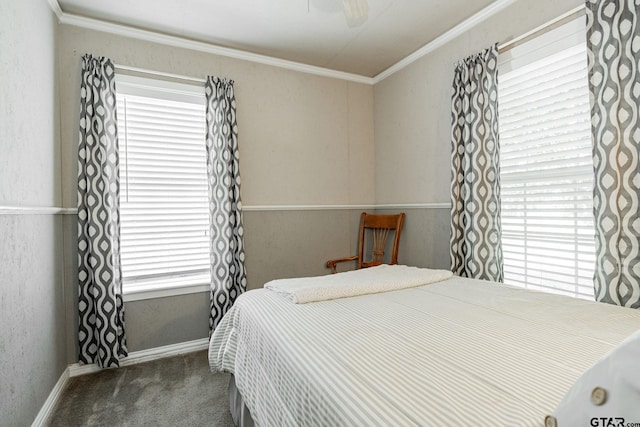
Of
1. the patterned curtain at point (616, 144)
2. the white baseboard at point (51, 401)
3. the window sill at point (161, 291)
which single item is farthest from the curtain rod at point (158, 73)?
the patterned curtain at point (616, 144)

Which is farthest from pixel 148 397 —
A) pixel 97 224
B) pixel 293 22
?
pixel 293 22

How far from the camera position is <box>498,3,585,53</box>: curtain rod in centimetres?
189

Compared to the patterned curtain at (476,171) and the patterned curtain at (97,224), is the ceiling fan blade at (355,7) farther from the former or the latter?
the patterned curtain at (97,224)

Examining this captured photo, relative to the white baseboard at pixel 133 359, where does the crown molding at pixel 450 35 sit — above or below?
above

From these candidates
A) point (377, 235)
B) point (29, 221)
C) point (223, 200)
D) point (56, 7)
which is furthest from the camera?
point (377, 235)

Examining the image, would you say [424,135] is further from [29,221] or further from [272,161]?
Answer: [29,221]

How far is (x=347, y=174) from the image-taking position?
A: 140 inches

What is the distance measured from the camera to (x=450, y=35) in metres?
2.67

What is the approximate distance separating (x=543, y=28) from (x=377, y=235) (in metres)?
2.13

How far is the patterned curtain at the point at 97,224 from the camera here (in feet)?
7.74

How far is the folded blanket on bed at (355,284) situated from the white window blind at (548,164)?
0.67 meters

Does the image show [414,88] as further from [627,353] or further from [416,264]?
[627,353]

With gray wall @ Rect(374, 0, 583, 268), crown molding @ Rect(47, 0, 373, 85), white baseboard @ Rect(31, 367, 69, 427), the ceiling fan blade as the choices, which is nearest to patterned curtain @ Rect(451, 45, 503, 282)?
gray wall @ Rect(374, 0, 583, 268)

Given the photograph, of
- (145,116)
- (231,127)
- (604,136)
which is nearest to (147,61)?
(145,116)
